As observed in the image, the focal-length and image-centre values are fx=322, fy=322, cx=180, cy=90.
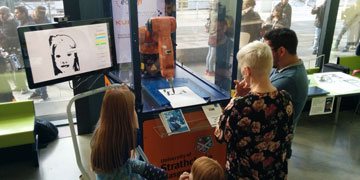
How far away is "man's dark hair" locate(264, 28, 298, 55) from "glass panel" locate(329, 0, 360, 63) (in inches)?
121

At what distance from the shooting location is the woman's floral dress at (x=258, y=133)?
1.62 m

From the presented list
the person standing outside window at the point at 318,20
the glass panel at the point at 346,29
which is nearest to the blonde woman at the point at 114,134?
the person standing outside window at the point at 318,20

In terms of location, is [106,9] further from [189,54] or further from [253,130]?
[253,130]

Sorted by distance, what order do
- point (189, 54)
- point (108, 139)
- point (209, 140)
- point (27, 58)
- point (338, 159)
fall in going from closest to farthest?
point (108, 139) < point (27, 58) < point (209, 140) < point (338, 159) < point (189, 54)

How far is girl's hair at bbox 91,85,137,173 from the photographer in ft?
5.27

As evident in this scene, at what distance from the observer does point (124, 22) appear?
2973 millimetres

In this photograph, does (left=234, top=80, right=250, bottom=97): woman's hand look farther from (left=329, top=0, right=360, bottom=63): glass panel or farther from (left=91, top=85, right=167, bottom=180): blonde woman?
(left=329, top=0, right=360, bottom=63): glass panel

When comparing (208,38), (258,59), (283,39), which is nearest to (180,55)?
(208,38)

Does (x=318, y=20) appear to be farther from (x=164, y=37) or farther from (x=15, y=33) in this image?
(x=15, y=33)

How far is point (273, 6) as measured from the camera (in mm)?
4336

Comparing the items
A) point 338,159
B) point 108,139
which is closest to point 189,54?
point 338,159

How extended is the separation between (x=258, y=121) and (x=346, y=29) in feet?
13.2

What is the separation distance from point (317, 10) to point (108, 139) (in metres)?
3.99

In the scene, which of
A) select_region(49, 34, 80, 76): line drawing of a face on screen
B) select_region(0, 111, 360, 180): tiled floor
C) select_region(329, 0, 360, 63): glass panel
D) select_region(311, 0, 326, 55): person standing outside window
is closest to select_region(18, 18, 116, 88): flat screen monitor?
select_region(49, 34, 80, 76): line drawing of a face on screen
